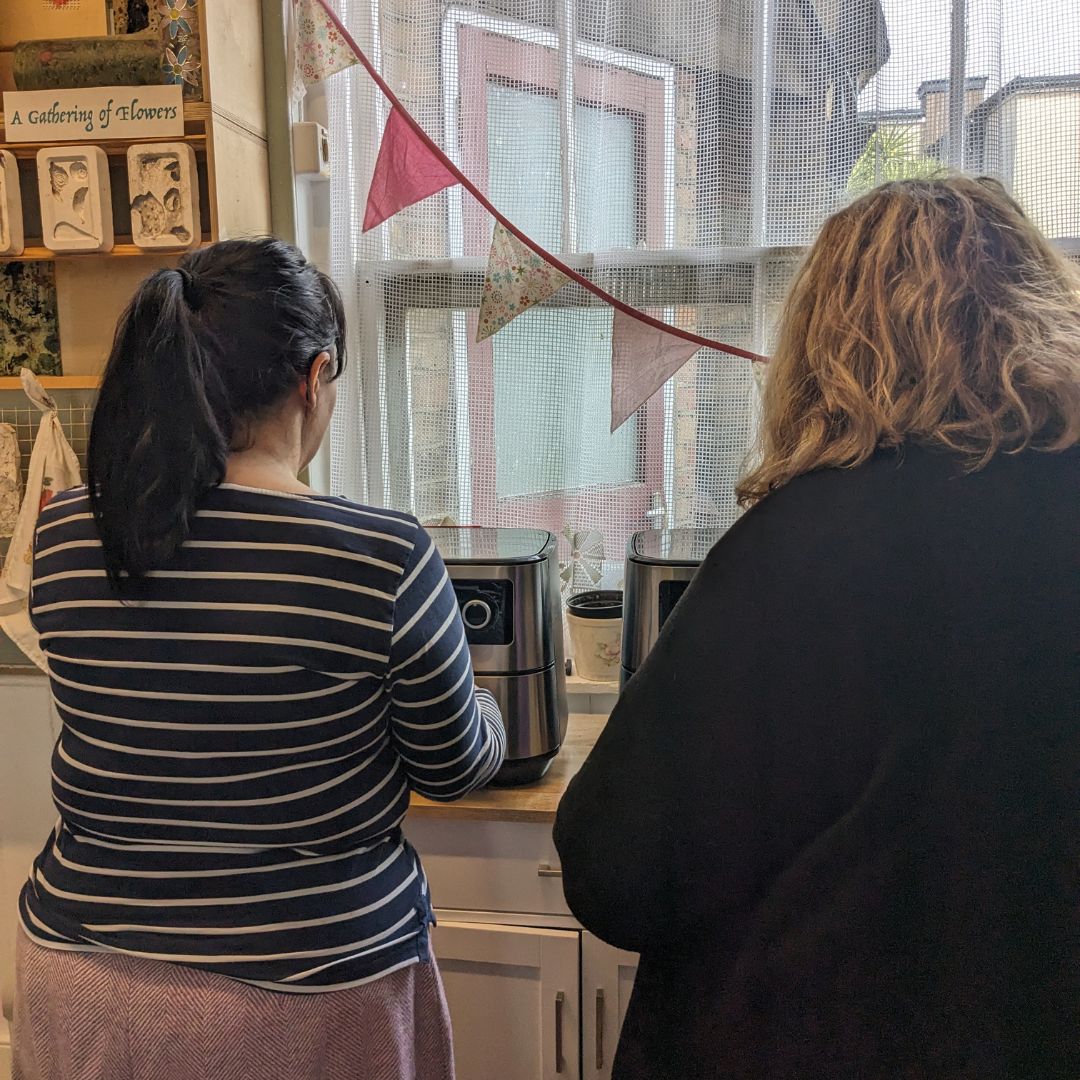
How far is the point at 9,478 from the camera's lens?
178 cm

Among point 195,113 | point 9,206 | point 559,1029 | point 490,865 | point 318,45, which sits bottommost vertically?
point 559,1029

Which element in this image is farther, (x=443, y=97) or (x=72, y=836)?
(x=443, y=97)

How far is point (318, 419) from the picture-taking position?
102cm

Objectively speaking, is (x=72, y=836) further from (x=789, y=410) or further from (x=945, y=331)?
(x=945, y=331)

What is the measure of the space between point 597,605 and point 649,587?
1.03 ft

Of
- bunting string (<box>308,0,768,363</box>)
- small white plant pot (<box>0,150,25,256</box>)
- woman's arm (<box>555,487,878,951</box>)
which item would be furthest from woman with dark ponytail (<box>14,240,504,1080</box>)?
small white plant pot (<box>0,150,25,256</box>)

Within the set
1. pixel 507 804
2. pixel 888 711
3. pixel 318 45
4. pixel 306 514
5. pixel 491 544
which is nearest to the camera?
pixel 888 711

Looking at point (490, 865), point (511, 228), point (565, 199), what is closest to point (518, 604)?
point (490, 865)

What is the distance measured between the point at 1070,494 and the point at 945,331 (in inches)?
6.2

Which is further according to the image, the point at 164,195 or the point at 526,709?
the point at 164,195

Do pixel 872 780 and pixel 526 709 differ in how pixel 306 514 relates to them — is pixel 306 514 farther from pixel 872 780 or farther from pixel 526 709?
pixel 526 709

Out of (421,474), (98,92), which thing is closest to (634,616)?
(421,474)

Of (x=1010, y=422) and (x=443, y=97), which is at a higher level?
(x=443, y=97)

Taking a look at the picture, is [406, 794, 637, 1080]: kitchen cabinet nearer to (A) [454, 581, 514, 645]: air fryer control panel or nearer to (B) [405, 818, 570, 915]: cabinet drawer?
(B) [405, 818, 570, 915]: cabinet drawer
